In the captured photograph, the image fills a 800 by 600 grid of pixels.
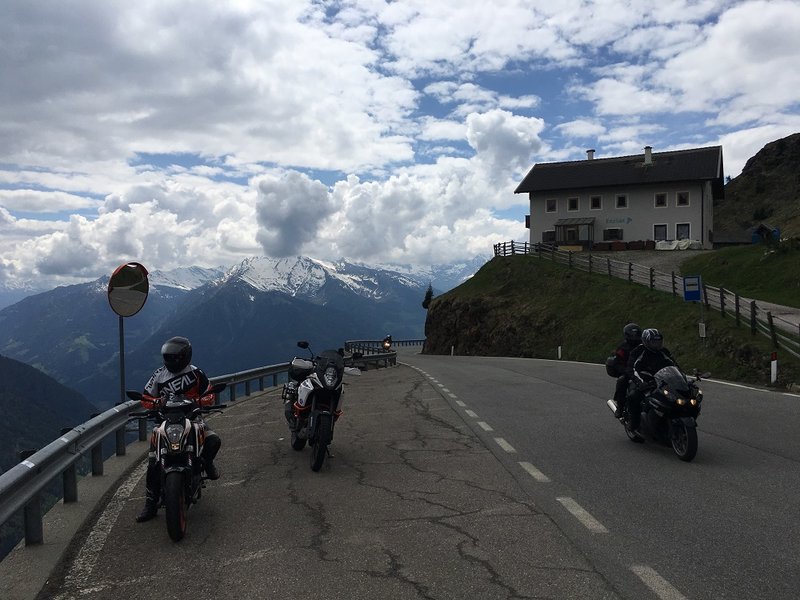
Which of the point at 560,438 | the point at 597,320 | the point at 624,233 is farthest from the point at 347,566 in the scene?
the point at 624,233

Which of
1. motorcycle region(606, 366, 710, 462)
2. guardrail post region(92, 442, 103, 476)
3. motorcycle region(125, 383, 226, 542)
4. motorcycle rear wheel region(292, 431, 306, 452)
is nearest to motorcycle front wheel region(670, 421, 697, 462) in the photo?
motorcycle region(606, 366, 710, 462)

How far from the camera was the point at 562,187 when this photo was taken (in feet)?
190

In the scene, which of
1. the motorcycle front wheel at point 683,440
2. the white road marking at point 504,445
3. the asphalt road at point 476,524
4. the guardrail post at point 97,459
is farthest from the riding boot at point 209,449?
the motorcycle front wheel at point 683,440

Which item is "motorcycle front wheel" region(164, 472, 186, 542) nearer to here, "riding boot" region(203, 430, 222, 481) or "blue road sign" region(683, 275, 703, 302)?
"riding boot" region(203, 430, 222, 481)

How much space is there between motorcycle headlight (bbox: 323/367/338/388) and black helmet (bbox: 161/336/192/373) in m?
1.90

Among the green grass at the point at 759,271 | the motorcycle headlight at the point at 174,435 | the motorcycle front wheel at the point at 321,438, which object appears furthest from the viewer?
the green grass at the point at 759,271

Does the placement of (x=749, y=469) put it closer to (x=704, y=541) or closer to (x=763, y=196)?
(x=704, y=541)

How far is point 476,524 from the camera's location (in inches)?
215

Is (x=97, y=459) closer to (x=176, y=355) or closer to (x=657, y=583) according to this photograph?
(x=176, y=355)

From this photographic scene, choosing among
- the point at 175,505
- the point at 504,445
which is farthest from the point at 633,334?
the point at 175,505

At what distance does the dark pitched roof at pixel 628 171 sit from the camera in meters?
54.1

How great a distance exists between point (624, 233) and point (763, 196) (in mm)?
40445

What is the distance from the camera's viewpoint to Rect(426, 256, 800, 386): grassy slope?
1991cm

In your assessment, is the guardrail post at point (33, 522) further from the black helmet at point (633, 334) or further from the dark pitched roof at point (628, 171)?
the dark pitched roof at point (628, 171)
